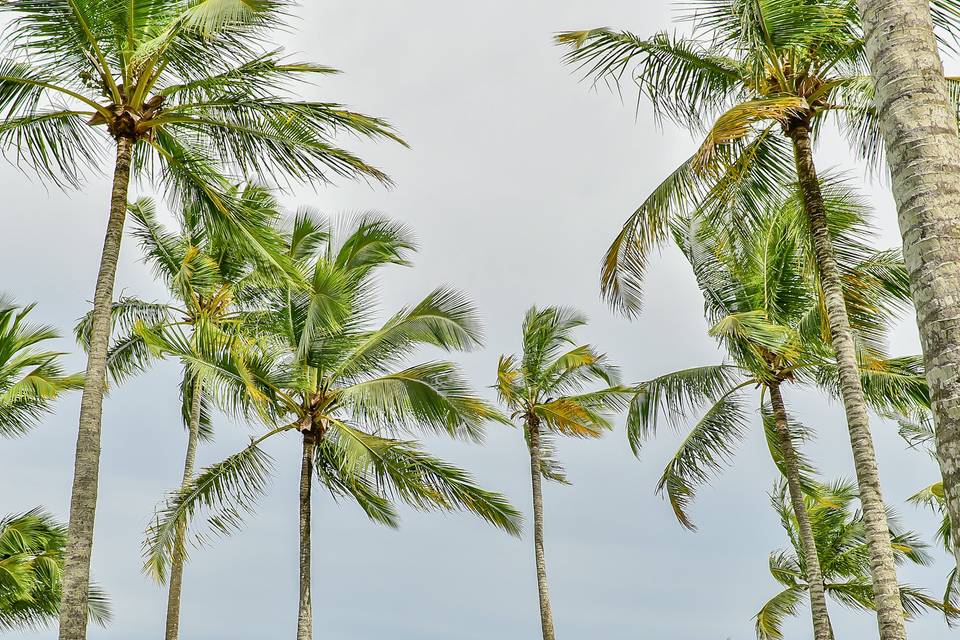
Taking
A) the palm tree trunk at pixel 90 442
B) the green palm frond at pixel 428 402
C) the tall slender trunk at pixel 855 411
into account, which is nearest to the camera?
the palm tree trunk at pixel 90 442

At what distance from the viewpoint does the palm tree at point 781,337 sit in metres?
13.3

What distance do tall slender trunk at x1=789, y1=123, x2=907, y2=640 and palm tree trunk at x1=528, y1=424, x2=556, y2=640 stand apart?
33.0 feet

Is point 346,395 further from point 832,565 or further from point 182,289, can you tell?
point 832,565

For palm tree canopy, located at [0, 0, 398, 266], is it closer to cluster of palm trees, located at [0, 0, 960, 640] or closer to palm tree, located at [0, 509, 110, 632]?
cluster of palm trees, located at [0, 0, 960, 640]

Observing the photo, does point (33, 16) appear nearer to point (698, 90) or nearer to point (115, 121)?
point (115, 121)

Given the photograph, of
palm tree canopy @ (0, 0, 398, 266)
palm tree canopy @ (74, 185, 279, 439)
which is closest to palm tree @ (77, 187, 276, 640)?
palm tree canopy @ (74, 185, 279, 439)

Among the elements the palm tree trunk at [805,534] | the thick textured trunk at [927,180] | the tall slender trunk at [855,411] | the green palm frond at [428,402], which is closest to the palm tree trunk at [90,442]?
the green palm frond at [428,402]

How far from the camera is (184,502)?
523 inches

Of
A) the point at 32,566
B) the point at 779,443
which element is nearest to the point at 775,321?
the point at 779,443

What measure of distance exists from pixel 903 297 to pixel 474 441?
6820mm

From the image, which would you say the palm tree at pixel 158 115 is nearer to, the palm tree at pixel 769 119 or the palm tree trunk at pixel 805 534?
the palm tree at pixel 769 119

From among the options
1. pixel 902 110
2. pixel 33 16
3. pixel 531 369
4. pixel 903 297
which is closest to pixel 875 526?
→ pixel 903 297

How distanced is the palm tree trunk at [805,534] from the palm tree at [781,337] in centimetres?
2

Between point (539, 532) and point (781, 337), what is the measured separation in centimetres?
974
